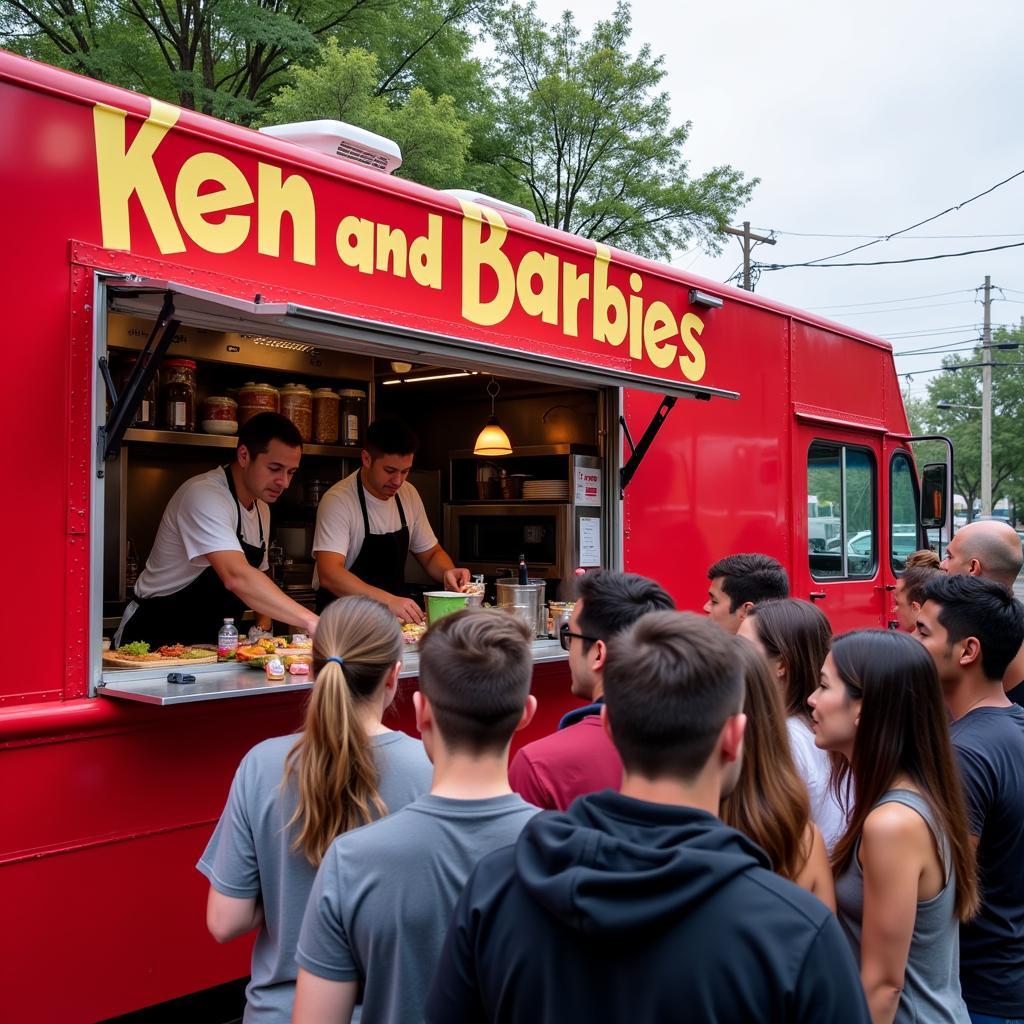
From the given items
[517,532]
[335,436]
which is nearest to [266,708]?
[335,436]

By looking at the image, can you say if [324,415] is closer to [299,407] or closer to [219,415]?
[299,407]

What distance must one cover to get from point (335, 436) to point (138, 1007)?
4.33 metres

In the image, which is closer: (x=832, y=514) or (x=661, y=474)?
(x=661, y=474)

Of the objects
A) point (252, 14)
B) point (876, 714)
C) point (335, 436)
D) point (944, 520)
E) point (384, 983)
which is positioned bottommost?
point (384, 983)

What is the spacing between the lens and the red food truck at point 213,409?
10.4ft

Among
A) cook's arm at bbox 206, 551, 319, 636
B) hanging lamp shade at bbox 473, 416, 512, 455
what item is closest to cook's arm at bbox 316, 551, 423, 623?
cook's arm at bbox 206, 551, 319, 636

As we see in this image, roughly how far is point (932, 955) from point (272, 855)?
1.41 metres

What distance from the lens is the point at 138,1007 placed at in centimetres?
335

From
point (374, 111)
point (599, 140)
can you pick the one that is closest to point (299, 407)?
point (374, 111)

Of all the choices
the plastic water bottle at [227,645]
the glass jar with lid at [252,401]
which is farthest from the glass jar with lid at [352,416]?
the plastic water bottle at [227,645]

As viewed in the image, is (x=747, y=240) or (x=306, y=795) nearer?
(x=306, y=795)

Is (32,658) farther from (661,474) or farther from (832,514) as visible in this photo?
(832,514)

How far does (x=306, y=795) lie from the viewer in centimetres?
215

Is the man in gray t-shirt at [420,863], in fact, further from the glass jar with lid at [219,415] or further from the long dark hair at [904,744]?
the glass jar with lid at [219,415]
